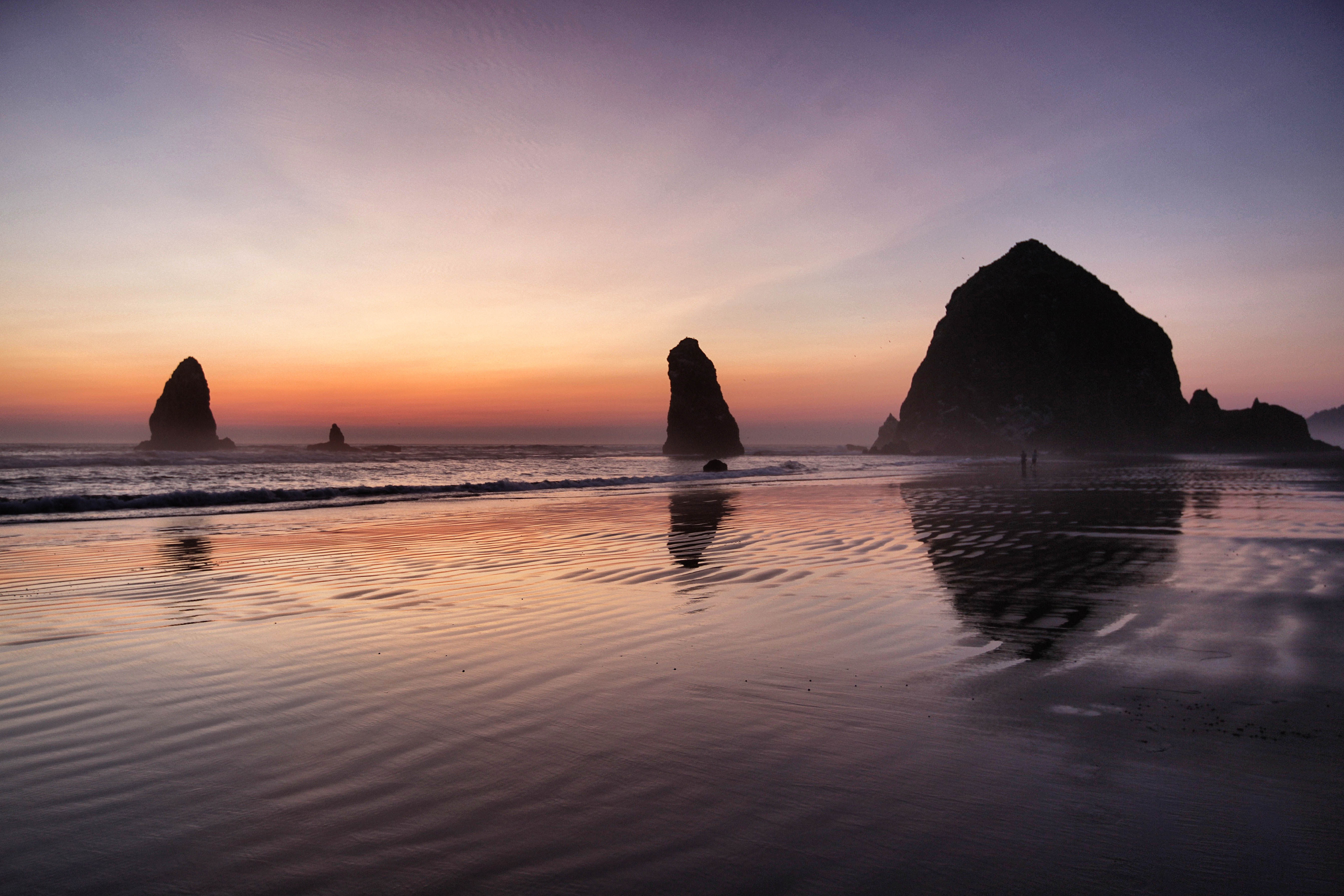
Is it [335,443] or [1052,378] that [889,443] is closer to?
[1052,378]

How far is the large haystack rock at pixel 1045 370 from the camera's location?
114750 millimetres

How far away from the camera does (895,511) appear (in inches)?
657

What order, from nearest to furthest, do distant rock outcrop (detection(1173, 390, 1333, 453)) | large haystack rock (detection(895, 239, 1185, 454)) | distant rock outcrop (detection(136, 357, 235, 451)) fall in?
distant rock outcrop (detection(136, 357, 235, 451)) → distant rock outcrop (detection(1173, 390, 1333, 453)) → large haystack rock (detection(895, 239, 1185, 454))

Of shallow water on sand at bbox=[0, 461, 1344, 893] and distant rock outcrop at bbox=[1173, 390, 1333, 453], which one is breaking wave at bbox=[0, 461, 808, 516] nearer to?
shallow water on sand at bbox=[0, 461, 1344, 893]

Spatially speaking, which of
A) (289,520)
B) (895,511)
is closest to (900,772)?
(895,511)

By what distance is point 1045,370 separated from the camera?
119 meters

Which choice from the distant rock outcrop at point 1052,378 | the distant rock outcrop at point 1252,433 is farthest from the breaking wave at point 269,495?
the distant rock outcrop at point 1252,433

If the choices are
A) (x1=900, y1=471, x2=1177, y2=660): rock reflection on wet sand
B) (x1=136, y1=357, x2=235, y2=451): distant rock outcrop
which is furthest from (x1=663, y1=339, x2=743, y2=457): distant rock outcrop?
(x1=900, y1=471, x2=1177, y2=660): rock reflection on wet sand

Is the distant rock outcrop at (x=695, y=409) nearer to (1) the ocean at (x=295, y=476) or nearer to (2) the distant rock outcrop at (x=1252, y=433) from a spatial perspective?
(1) the ocean at (x=295, y=476)

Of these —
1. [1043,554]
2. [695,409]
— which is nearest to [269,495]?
Answer: [1043,554]

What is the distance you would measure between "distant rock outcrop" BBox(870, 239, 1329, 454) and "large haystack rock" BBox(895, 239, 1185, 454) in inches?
7.3

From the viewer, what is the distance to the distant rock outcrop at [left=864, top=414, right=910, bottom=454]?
4473 inches

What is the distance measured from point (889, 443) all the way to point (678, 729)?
135474mm

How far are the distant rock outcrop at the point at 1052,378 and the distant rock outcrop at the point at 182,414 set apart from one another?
355 feet
